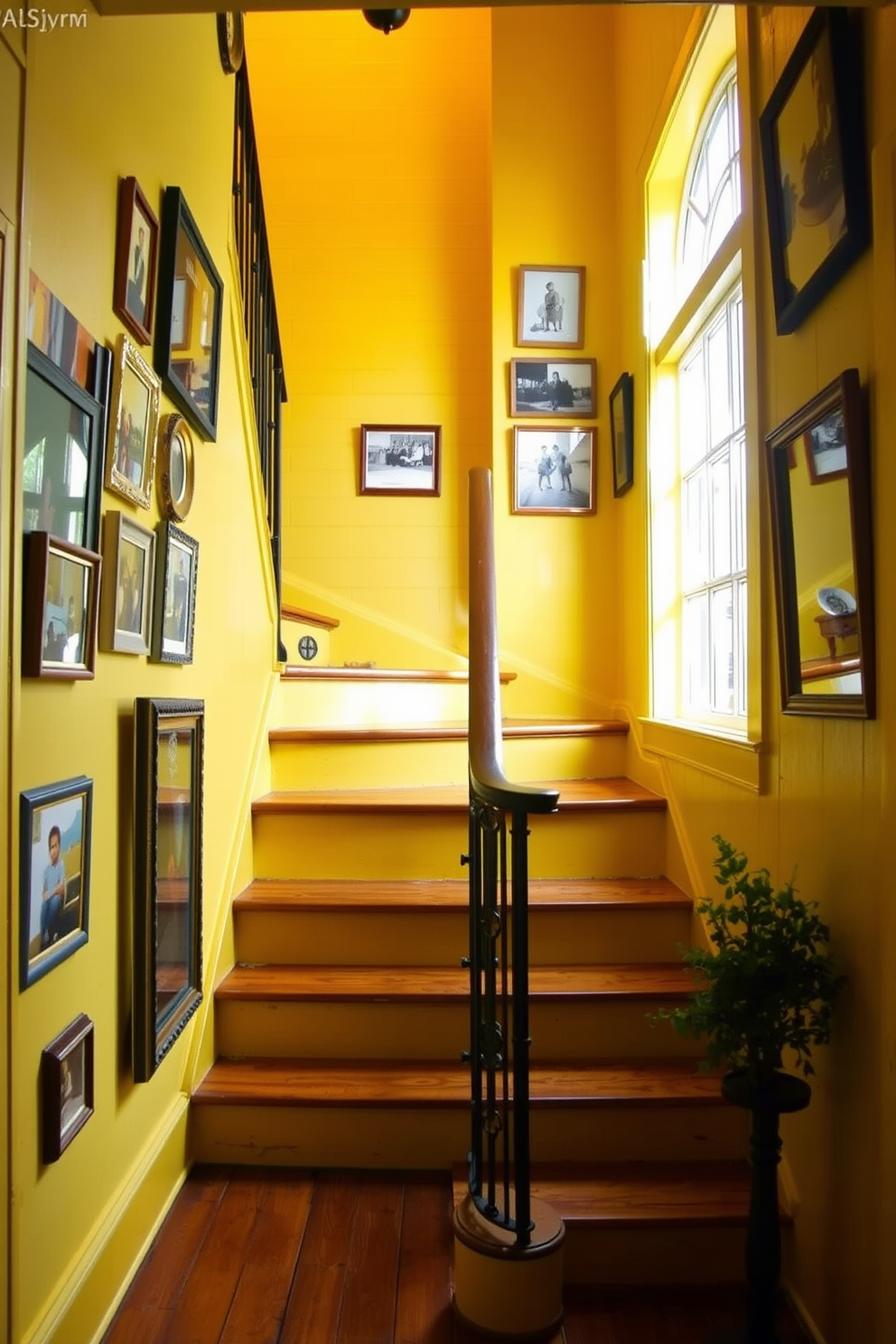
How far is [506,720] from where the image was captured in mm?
3697

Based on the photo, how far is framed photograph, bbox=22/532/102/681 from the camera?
4.15 feet

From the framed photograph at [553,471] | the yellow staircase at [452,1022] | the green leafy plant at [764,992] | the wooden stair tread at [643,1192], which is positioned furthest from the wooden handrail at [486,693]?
the framed photograph at [553,471]

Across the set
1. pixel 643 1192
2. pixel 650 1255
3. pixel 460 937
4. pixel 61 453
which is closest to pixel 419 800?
pixel 460 937

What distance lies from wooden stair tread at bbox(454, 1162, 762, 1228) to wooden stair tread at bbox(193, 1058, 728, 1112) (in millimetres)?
134

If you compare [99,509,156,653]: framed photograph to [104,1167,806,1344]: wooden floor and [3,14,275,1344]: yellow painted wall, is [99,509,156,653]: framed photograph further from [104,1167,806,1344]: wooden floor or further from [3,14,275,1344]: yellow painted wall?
[104,1167,806,1344]: wooden floor

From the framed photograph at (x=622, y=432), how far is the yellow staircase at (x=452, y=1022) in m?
1.24

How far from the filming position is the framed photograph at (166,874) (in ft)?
5.57

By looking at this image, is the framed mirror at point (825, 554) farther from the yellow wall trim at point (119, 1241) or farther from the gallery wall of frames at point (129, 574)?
the yellow wall trim at point (119, 1241)

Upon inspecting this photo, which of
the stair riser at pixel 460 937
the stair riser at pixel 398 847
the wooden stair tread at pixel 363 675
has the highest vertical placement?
the wooden stair tread at pixel 363 675

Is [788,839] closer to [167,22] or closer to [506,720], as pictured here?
[506,720]

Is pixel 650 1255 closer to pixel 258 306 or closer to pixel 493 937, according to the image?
pixel 493 937

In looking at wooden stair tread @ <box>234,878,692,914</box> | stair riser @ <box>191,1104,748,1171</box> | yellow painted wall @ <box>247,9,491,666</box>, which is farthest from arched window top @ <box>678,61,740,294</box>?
stair riser @ <box>191,1104,748,1171</box>

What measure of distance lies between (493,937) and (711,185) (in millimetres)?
2412

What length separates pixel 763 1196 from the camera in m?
1.55
